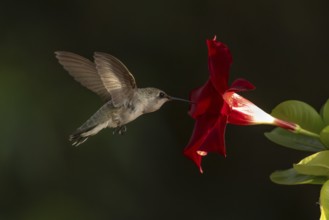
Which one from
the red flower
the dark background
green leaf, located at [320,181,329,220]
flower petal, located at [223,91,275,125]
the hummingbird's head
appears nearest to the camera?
green leaf, located at [320,181,329,220]

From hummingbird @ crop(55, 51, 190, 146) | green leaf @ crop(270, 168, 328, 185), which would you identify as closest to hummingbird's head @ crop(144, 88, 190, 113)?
hummingbird @ crop(55, 51, 190, 146)

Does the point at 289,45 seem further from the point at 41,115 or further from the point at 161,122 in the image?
the point at 41,115

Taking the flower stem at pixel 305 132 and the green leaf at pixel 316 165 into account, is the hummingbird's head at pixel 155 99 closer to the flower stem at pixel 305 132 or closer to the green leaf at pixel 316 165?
the flower stem at pixel 305 132

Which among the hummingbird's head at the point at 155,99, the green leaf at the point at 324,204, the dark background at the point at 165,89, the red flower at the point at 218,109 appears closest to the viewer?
the green leaf at the point at 324,204

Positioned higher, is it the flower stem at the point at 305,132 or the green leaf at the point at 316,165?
the flower stem at the point at 305,132

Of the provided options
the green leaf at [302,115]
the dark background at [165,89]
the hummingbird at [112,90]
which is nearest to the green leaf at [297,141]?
→ the green leaf at [302,115]

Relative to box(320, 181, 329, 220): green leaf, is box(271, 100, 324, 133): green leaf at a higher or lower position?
higher

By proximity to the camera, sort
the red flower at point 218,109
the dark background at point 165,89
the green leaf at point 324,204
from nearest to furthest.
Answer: the green leaf at point 324,204
the red flower at point 218,109
the dark background at point 165,89

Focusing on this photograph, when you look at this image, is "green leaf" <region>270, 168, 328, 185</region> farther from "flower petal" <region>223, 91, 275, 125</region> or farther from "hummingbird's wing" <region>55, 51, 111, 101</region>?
"hummingbird's wing" <region>55, 51, 111, 101</region>
